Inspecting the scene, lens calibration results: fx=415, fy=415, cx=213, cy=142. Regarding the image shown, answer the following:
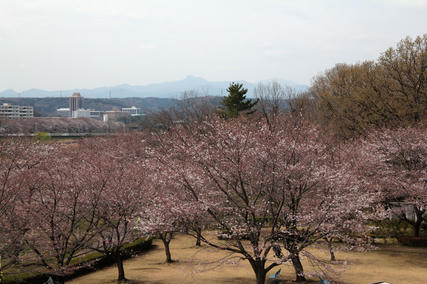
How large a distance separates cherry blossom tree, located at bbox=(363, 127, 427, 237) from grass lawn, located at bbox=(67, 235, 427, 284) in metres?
2.66

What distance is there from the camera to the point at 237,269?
17891 mm

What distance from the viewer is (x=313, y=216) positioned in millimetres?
12734

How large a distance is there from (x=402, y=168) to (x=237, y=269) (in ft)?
39.6

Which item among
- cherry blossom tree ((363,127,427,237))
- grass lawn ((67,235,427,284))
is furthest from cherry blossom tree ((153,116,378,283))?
cherry blossom tree ((363,127,427,237))

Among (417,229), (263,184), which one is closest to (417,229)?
(417,229)

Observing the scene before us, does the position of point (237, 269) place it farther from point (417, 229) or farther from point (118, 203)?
point (417, 229)

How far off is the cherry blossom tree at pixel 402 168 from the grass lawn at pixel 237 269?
2657mm

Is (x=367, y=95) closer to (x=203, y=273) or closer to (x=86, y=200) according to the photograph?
(x=203, y=273)

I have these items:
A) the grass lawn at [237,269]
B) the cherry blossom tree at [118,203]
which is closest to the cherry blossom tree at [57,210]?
the cherry blossom tree at [118,203]

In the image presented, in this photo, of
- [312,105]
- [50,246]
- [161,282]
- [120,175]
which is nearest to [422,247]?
[161,282]

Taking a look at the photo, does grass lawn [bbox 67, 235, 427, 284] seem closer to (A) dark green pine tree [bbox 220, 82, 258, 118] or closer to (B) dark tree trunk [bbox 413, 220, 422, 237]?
(B) dark tree trunk [bbox 413, 220, 422, 237]

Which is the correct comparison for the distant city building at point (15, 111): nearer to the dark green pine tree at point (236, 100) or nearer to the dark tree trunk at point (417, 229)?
the dark green pine tree at point (236, 100)

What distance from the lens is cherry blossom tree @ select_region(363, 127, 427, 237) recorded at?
21.5m

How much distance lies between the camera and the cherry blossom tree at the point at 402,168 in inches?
848
